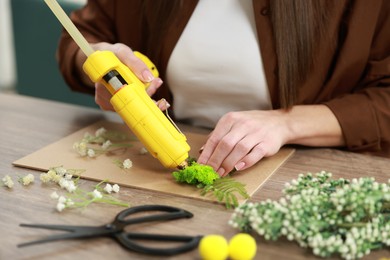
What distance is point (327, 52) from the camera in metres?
1.19

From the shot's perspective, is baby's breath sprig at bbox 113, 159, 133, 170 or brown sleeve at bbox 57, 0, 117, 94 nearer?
baby's breath sprig at bbox 113, 159, 133, 170

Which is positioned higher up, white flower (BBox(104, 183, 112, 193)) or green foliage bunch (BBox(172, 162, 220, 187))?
white flower (BBox(104, 183, 112, 193))

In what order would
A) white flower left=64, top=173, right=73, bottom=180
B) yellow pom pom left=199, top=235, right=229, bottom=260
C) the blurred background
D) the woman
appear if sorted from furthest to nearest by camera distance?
the blurred background < the woman < white flower left=64, top=173, right=73, bottom=180 < yellow pom pom left=199, top=235, right=229, bottom=260

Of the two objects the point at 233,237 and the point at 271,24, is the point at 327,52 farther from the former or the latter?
the point at 233,237

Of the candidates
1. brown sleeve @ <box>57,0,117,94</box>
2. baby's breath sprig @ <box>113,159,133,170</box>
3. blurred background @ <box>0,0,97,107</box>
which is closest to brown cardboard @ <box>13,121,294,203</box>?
baby's breath sprig @ <box>113,159,133,170</box>

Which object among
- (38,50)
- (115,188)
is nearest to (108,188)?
(115,188)

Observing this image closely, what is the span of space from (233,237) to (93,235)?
0.17 m

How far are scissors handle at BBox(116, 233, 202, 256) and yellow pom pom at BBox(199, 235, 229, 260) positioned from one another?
1.2 inches

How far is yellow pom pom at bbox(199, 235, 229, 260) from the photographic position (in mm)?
709

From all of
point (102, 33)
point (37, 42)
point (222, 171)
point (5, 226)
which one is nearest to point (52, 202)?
point (5, 226)

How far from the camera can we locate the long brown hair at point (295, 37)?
112cm

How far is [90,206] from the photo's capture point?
86cm

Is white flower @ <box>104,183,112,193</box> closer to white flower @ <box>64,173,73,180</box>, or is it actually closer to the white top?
white flower @ <box>64,173,73,180</box>

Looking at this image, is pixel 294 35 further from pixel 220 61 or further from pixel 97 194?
pixel 97 194
